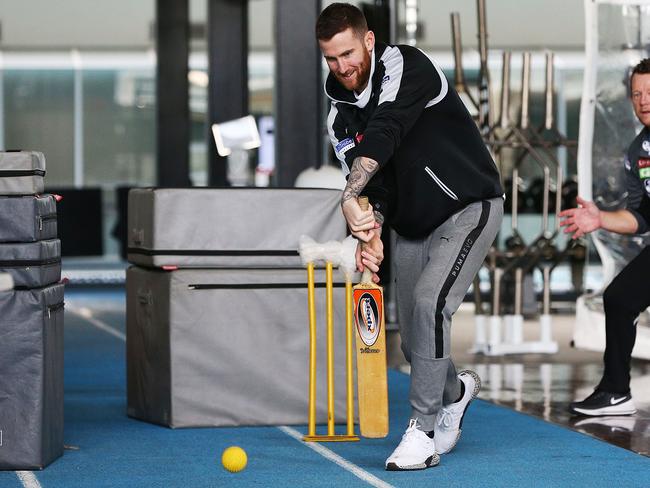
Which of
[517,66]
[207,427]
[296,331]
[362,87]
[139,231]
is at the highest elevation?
[517,66]

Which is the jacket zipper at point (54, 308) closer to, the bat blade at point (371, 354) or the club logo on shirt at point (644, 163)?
the bat blade at point (371, 354)

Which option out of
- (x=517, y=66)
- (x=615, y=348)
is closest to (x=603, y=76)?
(x=615, y=348)

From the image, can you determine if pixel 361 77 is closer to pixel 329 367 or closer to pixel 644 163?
pixel 329 367

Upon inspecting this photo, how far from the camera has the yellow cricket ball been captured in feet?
15.4

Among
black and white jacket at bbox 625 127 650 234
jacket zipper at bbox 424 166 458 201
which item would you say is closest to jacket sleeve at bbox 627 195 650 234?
black and white jacket at bbox 625 127 650 234

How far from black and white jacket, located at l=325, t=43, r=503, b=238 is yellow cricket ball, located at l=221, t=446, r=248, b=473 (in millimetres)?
989

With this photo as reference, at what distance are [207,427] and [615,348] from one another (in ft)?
6.24

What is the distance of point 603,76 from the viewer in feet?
28.0

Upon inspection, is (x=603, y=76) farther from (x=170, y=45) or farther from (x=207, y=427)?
(x=170, y=45)

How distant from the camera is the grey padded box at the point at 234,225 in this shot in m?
5.72

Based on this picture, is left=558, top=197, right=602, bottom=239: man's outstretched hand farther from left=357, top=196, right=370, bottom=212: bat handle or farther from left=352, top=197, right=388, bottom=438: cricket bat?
left=357, top=196, right=370, bottom=212: bat handle

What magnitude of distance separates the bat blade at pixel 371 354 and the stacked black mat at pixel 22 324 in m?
1.14

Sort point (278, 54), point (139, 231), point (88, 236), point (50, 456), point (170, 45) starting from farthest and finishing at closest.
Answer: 1. point (88, 236)
2. point (170, 45)
3. point (278, 54)
4. point (139, 231)
5. point (50, 456)

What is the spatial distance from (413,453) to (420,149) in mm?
1066
